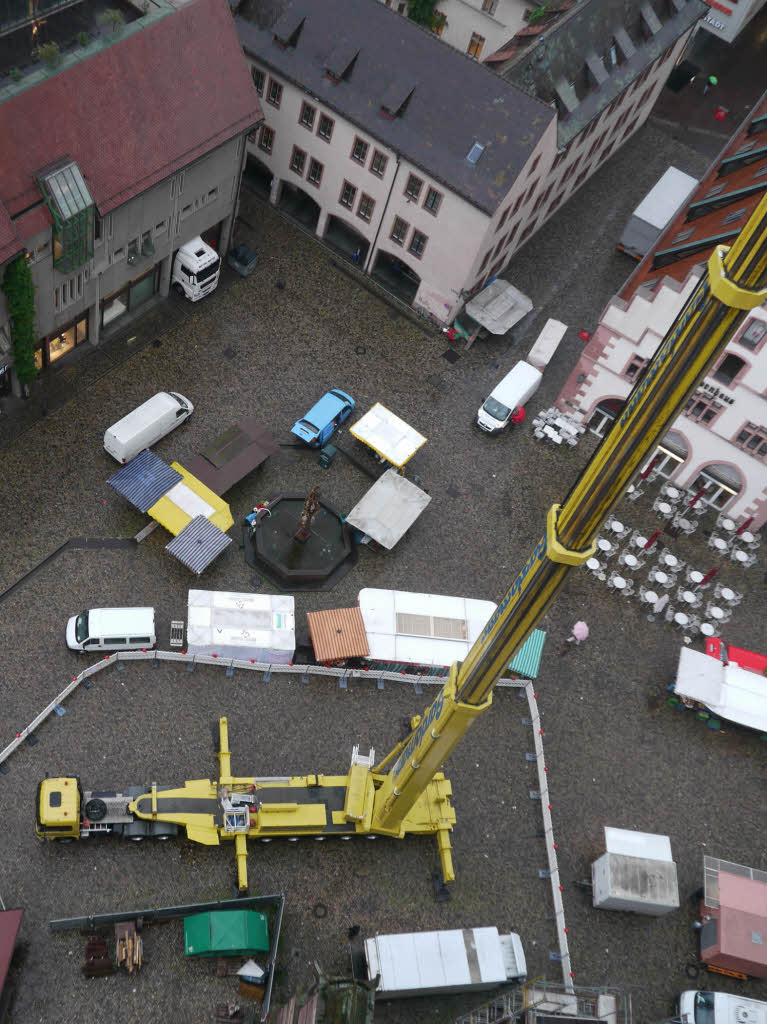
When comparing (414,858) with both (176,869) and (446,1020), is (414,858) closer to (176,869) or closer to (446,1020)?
(446,1020)

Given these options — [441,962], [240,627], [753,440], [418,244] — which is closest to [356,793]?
[441,962]

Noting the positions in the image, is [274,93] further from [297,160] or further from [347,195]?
[347,195]

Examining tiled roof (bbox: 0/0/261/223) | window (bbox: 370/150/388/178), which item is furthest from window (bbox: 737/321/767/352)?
tiled roof (bbox: 0/0/261/223)

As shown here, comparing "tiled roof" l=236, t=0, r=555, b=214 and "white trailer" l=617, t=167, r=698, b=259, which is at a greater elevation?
"tiled roof" l=236, t=0, r=555, b=214

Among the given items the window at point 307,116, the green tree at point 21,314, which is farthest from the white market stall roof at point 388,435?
the window at point 307,116

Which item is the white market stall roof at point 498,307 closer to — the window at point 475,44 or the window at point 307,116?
the window at point 307,116

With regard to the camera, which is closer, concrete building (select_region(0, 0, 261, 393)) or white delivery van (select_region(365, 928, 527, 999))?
white delivery van (select_region(365, 928, 527, 999))

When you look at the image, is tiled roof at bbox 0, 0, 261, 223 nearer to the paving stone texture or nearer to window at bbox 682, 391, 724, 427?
the paving stone texture
